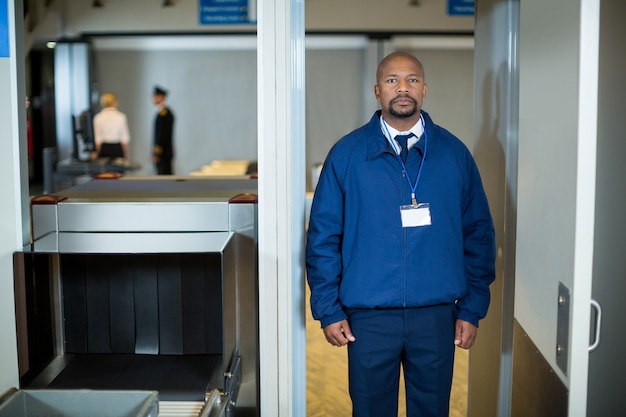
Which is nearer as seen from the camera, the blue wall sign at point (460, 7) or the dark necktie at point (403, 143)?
the dark necktie at point (403, 143)

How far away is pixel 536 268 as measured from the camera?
6.89 ft

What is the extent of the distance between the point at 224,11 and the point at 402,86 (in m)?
8.73

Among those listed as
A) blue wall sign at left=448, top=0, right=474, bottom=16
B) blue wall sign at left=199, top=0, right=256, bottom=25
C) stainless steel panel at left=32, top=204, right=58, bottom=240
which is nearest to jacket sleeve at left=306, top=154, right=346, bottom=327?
stainless steel panel at left=32, top=204, right=58, bottom=240

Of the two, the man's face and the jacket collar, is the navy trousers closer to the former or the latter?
the jacket collar

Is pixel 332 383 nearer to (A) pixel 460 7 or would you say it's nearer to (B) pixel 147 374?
(B) pixel 147 374

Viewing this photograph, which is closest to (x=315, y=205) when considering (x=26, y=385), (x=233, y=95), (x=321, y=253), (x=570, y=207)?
(x=321, y=253)

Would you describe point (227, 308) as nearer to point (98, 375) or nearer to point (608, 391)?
point (98, 375)

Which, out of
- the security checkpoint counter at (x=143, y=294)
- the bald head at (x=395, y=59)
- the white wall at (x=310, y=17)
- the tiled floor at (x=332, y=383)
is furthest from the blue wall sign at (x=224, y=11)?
the bald head at (x=395, y=59)

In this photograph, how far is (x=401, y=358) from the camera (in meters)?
2.45

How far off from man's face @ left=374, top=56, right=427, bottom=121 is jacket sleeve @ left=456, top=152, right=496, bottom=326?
11.4 inches

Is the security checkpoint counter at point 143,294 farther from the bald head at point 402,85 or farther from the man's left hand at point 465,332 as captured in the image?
the man's left hand at point 465,332

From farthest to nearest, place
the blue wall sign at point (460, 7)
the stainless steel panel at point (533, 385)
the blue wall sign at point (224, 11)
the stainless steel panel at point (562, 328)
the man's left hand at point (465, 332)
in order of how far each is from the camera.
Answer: the blue wall sign at point (224, 11)
the blue wall sign at point (460, 7)
the man's left hand at point (465, 332)
the stainless steel panel at point (533, 385)
the stainless steel panel at point (562, 328)

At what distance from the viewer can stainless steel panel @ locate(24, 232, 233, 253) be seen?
7.69 ft

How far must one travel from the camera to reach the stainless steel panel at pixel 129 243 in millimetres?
2344
